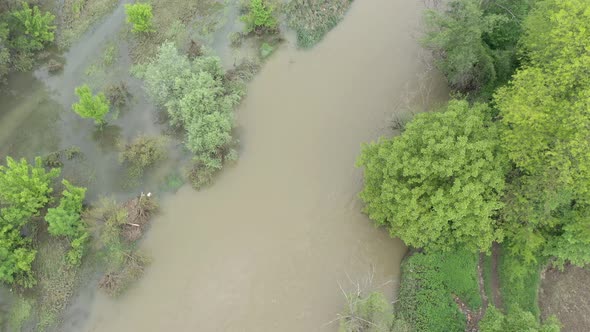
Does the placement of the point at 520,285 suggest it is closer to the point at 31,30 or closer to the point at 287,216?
the point at 287,216

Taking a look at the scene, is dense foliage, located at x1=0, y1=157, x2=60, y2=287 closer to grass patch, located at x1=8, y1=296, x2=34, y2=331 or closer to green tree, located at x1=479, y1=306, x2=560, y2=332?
grass patch, located at x1=8, y1=296, x2=34, y2=331

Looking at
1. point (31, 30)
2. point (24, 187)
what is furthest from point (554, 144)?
point (31, 30)

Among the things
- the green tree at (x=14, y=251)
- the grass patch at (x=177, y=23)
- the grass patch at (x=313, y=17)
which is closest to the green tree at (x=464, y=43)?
the grass patch at (x=313, y=17)

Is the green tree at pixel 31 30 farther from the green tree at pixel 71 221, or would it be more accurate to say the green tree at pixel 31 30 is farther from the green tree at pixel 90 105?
the green tree at pixel 71 221

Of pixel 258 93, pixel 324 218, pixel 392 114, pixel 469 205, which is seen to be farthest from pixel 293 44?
pixel 469 205

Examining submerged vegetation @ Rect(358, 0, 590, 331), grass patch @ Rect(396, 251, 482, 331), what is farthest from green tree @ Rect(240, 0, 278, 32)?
grass patch @ Rect(396, 251, 482, 331)

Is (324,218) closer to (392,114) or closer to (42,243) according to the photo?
(392,114)
